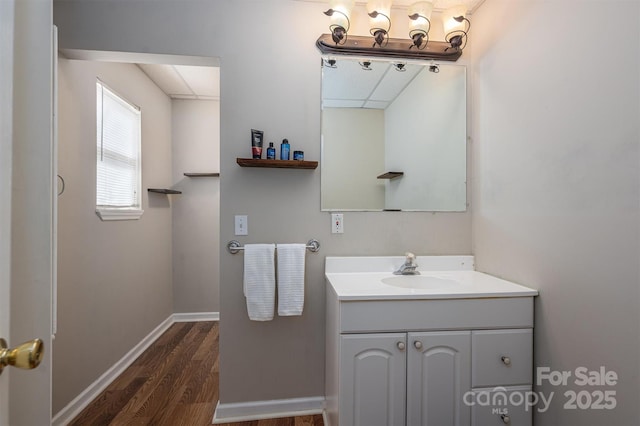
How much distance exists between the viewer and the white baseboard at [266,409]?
5.10 feet

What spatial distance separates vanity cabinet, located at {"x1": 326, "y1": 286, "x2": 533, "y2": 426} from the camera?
3.92 ft

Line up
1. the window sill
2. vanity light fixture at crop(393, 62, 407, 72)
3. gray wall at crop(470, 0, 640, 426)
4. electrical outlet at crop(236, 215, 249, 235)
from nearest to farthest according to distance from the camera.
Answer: gray wall at crop(470, 0, 640, 426) → electrical outlet at crop(236, 215, 249, 235) → vanity light fixture at crop(393, 62, 407, 72) → the window sill

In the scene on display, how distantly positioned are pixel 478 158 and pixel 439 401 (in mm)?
1349

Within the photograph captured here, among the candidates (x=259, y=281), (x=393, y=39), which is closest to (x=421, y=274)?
(x=259, y=281)

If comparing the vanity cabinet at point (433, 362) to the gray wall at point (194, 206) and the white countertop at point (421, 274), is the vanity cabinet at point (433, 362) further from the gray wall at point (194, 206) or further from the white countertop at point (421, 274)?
the gray wall at point (194, 206)

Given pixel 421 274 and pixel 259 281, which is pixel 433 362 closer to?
pixel 421 274

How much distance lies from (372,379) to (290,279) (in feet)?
2.09

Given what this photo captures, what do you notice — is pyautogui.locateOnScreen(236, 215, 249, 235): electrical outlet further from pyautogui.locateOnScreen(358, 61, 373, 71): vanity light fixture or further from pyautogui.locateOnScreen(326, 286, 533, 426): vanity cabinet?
pyautogui.locateOnScreen(358, 61, 373, 71): vanity light fixture

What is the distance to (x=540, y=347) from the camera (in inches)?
49.3

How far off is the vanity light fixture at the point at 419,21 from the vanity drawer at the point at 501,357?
5.30ft

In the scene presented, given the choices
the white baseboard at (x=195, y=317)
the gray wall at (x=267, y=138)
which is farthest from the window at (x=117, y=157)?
the white baseboard at (x=195, y=317)

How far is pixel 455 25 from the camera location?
1588 mm

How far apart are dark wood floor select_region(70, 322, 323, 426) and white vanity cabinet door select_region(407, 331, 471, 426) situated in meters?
0.66

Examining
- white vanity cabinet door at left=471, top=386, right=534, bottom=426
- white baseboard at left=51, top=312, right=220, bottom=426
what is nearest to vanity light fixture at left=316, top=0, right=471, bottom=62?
white vanity cabinet door at left=471, top=386, right=534, bottom=426
